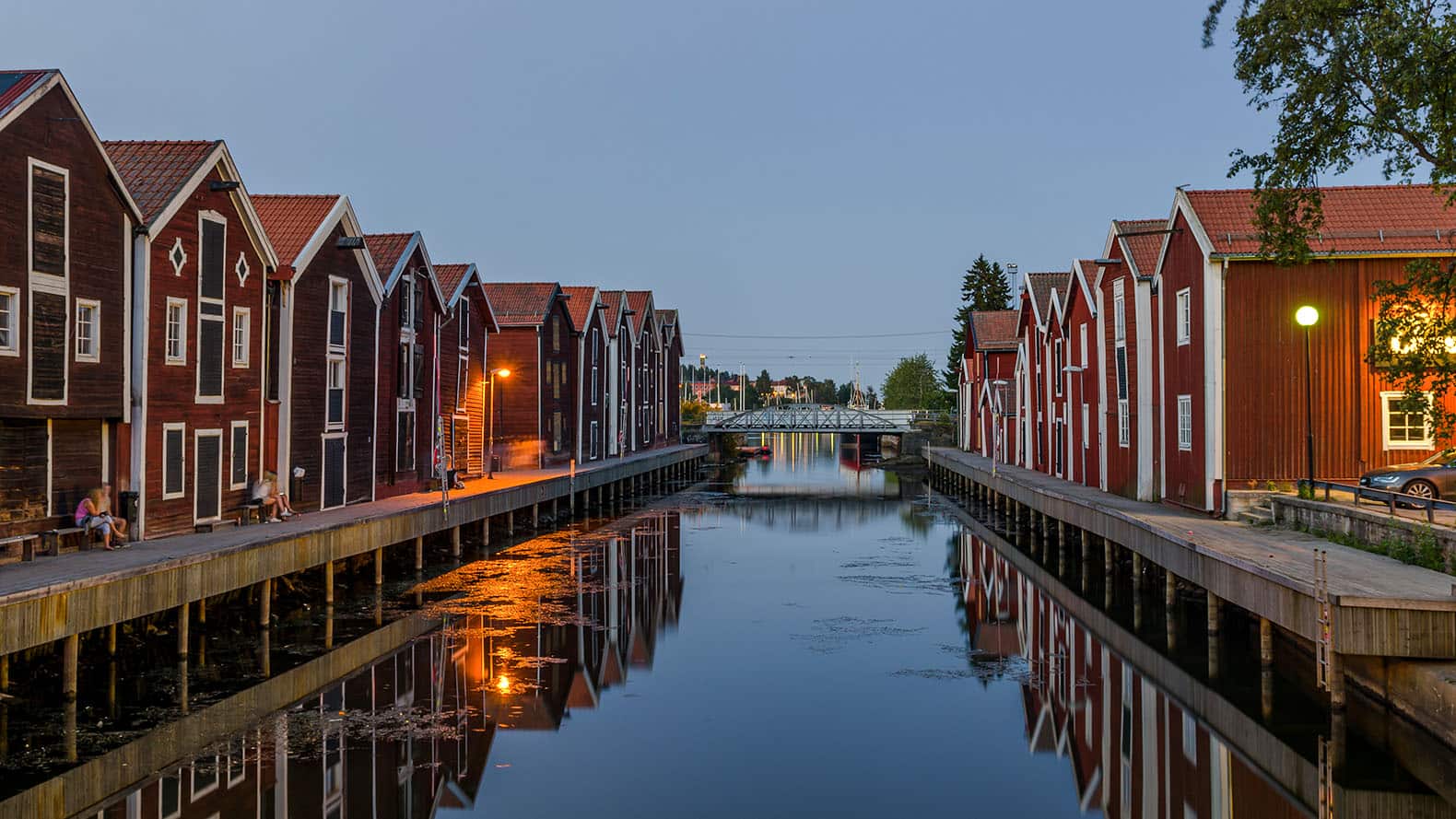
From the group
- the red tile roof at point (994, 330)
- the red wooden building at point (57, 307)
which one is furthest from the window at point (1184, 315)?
the red tile roof at point (994, 330)

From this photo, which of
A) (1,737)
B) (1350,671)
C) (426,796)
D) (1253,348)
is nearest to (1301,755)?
(1350,671)

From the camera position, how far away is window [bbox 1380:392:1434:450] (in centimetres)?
2577

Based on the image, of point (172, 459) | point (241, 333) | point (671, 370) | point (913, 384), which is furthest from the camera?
point (913, 384)

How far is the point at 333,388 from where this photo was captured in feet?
102

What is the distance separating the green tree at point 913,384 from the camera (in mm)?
136375

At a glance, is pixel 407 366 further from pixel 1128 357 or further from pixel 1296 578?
pixel 1296 578

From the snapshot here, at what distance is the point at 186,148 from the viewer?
24578 mm

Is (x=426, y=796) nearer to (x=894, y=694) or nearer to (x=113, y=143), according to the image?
(x=894, y=694)

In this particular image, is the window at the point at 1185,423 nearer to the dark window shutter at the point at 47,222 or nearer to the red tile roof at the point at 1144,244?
the red tile roof at the point at 1144,244

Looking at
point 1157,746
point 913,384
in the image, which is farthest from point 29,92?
point 913,384

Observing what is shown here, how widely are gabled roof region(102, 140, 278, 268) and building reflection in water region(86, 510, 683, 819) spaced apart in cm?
921

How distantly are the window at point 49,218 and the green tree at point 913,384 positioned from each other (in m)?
115

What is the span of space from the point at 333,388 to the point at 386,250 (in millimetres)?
6113

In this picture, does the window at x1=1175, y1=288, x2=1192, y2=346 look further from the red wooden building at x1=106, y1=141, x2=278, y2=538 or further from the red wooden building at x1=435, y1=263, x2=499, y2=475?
the red wooden building at x1=435, y1=263, x2=499, y2=475
